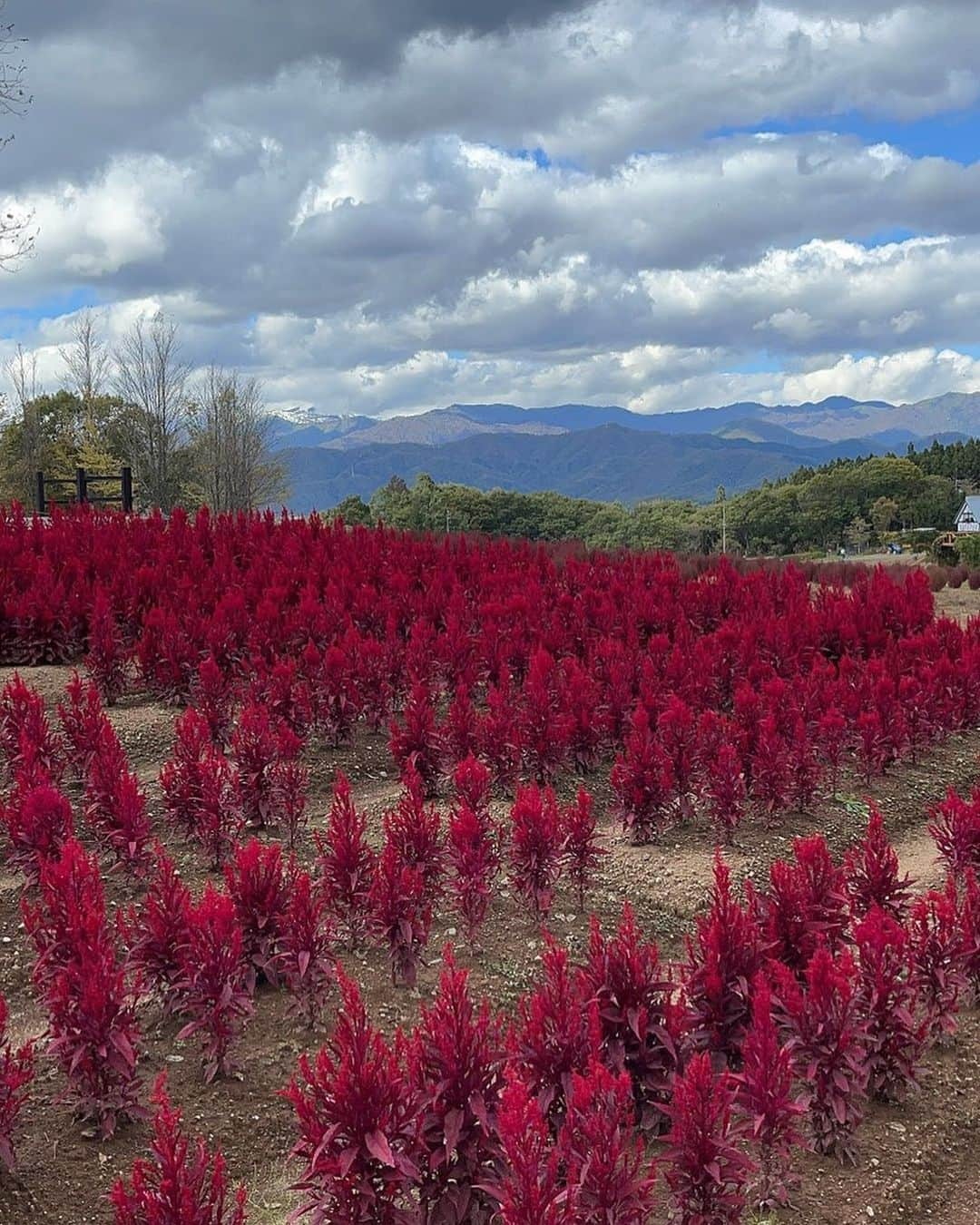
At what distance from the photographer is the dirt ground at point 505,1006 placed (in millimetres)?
2996

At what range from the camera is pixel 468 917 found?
418 cm

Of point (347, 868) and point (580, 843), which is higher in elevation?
point (347, 868)

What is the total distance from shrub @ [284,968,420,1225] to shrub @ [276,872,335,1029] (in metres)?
0.95

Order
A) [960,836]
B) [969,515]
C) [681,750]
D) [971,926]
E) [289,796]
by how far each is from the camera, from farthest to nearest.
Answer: [969,515], [681,750], [960,836], [289,796], [971,926]

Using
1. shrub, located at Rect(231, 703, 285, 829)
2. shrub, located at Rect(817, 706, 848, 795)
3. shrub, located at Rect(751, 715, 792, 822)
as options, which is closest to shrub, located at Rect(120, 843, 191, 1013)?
shrub, located at Rect(231, 703, 285, 829)

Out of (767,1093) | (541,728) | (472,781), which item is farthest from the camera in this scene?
(541,728)

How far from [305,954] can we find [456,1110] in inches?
40.9

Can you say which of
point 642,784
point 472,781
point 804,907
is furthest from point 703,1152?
point 642,784

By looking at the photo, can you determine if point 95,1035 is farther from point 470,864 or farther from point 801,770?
point 801,770

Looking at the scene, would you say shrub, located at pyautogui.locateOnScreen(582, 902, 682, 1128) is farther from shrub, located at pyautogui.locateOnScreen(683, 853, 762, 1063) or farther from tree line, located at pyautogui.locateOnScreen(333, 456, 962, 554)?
tree line, located at pyautogui.locateOnScreen(333, 456, 962, 554)

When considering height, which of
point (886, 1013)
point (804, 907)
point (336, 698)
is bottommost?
point (886, 1013)

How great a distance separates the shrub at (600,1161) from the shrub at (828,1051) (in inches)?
31.9

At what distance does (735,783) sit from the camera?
5.36 m

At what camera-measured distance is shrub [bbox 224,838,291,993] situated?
3.62 meters
